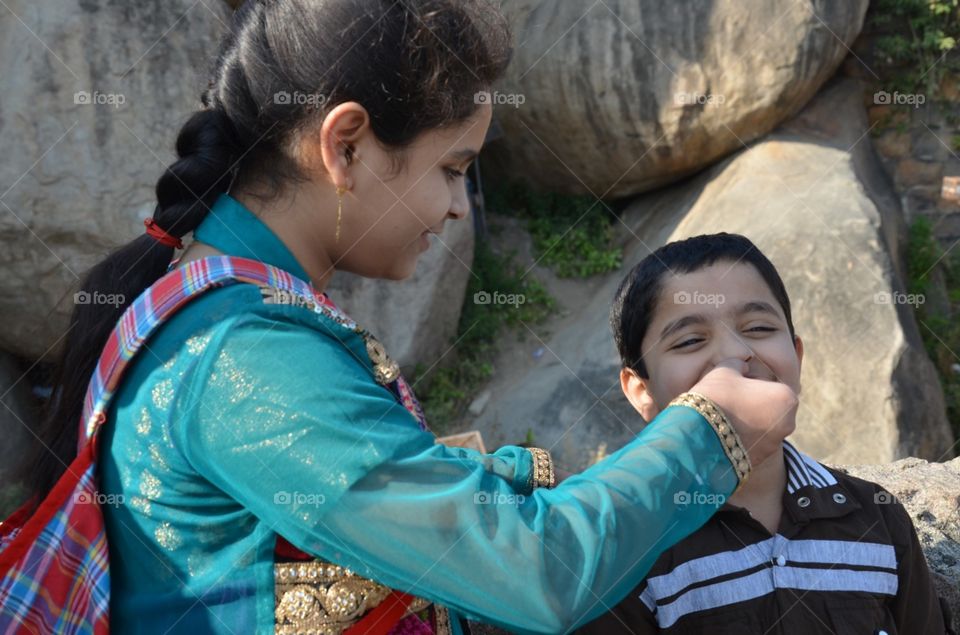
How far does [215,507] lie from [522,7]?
5879mm

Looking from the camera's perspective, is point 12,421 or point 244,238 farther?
point 12,421

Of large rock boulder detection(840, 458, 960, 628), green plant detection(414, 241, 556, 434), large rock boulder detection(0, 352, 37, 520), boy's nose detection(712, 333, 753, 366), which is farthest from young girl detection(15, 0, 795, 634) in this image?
green plant detection(414, 241, 556, 434)

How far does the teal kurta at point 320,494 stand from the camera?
4.00 feet

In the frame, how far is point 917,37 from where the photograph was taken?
260 inches

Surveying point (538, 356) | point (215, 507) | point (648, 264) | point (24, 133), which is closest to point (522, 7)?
point (538, 356)

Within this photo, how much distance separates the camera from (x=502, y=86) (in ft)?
22.5

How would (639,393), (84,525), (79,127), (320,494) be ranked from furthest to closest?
(79,127)
(639,393)
(84,525)
(320,494)

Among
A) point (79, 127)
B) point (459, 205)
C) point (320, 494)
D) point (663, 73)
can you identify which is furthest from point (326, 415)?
point (663, 73)

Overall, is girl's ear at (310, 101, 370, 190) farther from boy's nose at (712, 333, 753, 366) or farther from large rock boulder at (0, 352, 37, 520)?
large rock boulder at (0, 352, 37, 520)

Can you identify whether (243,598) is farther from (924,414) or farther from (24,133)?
(924,414)

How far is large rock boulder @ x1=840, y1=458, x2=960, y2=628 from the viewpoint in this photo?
2.38 meters

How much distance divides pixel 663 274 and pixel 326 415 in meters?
1.19

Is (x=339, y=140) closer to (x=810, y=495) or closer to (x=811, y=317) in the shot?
(x=810, y=495)

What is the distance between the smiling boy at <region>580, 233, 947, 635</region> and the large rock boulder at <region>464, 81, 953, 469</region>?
3.35 metres
